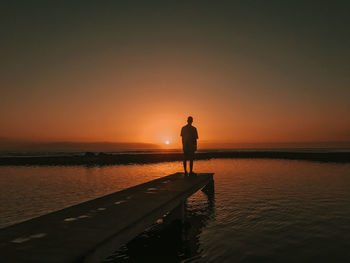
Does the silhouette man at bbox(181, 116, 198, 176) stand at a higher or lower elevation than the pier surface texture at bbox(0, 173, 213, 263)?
higher

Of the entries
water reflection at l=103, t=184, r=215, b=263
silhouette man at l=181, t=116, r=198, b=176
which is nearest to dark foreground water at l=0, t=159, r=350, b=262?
water reflection at l=103, t=184, r=215, b=263

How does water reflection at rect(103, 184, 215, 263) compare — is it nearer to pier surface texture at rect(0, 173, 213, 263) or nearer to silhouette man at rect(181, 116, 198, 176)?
pier surface texture at rect(0, 173, 213, 263)

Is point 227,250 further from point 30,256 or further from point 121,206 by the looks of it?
point 30,256

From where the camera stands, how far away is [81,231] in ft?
16.0

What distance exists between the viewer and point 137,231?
18.2 feet

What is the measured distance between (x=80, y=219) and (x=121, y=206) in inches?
56.8

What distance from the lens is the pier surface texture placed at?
381 cm

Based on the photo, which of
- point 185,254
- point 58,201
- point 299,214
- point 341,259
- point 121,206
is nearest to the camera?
point 341,259

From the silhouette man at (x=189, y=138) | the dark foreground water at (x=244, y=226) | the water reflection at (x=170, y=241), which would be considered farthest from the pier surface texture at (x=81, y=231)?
the silhouette man at (x=189, y=138)

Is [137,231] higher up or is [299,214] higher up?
[137,231]

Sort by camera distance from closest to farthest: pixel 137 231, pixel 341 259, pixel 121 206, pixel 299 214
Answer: pixel 137 231, pixel 341 259, pixel 121 206, pixel 299 214

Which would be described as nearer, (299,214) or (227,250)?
(227,250)

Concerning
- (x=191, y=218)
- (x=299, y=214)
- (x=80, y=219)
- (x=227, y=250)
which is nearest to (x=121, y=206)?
(x=80, y=219)

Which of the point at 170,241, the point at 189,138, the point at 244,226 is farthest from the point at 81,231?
the point at 189,138
